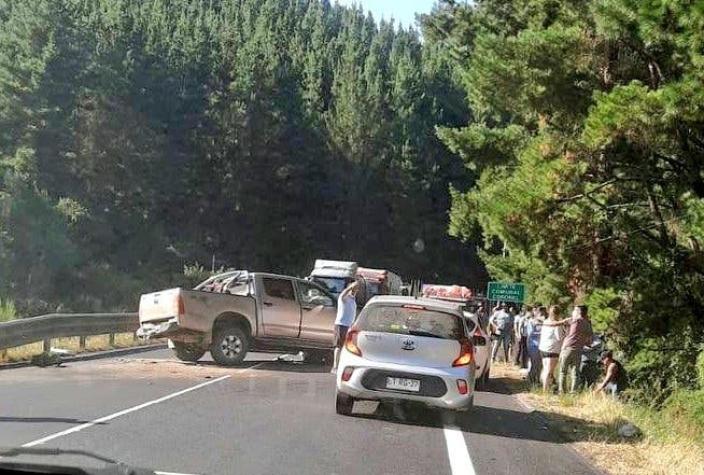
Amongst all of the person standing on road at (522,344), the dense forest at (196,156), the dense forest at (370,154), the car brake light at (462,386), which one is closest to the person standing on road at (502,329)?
the dense forest at (370,154)

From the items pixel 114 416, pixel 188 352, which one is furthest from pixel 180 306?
pixel 114 416

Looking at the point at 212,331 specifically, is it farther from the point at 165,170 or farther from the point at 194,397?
the point at 165,170

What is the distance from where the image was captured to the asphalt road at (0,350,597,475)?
9.40 meters

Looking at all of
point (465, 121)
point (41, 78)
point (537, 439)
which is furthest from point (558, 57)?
point (465, 121)

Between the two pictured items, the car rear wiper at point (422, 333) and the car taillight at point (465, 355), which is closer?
the car taillight at point (465, 355)

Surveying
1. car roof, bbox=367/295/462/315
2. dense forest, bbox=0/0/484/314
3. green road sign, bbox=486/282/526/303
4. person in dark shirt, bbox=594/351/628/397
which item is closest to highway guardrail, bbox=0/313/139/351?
car roof, bbox=367/295/462/315

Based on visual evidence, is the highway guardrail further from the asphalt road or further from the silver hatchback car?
the silver hatchback car

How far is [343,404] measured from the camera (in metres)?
13.0

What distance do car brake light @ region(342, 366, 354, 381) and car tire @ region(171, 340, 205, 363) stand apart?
311 inches

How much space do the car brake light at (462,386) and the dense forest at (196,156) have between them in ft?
114

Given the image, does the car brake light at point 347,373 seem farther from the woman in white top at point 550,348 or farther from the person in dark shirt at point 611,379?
the woman in white top at point 550,348

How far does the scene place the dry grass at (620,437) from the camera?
10.4 metres

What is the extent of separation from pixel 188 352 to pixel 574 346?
7.98 metres

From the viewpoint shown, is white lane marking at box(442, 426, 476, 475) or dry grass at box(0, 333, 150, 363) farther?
dry grass at box(0, 333, 150, 363)
